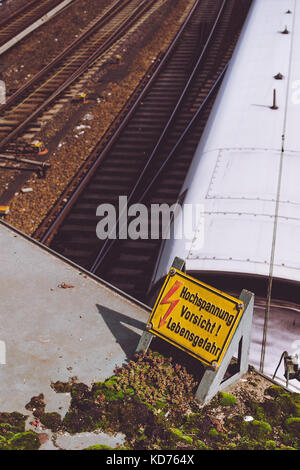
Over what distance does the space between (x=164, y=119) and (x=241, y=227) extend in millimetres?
9601

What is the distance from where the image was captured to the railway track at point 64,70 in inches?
563

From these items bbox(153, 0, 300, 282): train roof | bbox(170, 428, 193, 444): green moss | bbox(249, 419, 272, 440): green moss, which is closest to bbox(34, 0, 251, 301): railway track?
bbox(153, 0, 300, 282): train roof

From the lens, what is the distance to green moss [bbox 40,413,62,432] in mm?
4172

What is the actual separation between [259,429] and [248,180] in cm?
315

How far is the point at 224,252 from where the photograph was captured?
5484 mm

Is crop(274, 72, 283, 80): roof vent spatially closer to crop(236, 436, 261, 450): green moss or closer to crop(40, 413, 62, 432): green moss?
crop(236, 436, 261, 450): green moss

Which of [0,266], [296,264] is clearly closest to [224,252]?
[296,264]

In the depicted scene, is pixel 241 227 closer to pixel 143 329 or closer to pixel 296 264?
pixel 296 264

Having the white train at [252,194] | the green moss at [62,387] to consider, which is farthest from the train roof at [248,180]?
the green moss at [62,387]

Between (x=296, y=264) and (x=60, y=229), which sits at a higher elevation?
(x=296, y=264)

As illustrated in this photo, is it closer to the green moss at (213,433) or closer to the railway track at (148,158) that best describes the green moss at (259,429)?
the green moss at (213,433)

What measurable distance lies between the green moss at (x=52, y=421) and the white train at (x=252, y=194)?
2.11 m

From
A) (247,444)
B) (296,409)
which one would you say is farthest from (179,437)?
(296,409)

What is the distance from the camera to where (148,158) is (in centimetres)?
1266
